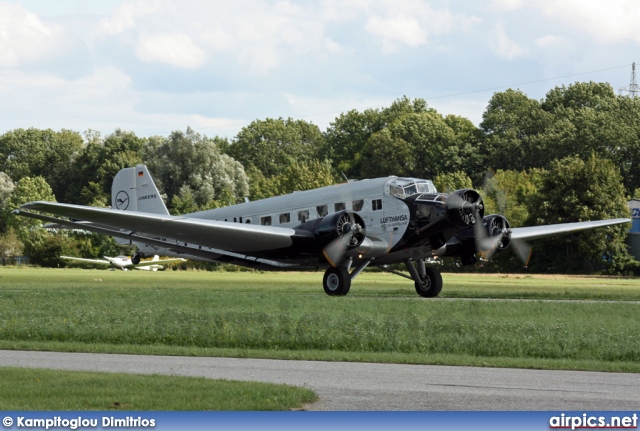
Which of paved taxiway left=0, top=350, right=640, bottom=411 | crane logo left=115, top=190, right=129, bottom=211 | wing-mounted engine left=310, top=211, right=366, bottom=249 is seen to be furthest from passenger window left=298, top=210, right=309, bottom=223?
paved taxiway left=0, top=350, right=640, bottom=411

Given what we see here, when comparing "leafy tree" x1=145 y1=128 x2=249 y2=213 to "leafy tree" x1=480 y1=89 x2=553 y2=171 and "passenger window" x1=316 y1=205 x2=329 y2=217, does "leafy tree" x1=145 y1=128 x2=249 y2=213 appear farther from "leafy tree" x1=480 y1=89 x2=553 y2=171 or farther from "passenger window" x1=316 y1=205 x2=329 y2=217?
"passenger window" x1=316 y1=205 x2=329 y2=217

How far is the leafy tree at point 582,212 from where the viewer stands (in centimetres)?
8288

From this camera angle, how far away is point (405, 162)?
447ft

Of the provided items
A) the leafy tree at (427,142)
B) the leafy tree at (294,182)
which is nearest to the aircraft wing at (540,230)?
the leafy tree at (294,182)

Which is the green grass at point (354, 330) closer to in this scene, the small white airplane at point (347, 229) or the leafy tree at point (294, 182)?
the small white airplane at point (347, 229)

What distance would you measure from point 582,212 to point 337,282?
51.8 metres

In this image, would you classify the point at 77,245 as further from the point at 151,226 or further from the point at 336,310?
the point at 336,310

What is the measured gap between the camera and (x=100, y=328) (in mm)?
25422

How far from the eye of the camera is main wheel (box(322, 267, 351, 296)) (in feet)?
125

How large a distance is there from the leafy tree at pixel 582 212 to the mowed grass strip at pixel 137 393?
2812 inches

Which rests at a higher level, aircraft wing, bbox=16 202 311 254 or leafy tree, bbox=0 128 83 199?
leafy tree, bbox=0 128 83 199

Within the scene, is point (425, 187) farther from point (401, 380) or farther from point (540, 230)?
point (401, 380)

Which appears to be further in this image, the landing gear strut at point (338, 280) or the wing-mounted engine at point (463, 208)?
the landing gear strut at point (338, 280)

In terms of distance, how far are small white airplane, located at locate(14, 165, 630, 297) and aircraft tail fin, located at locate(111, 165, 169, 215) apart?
24.6 feet
